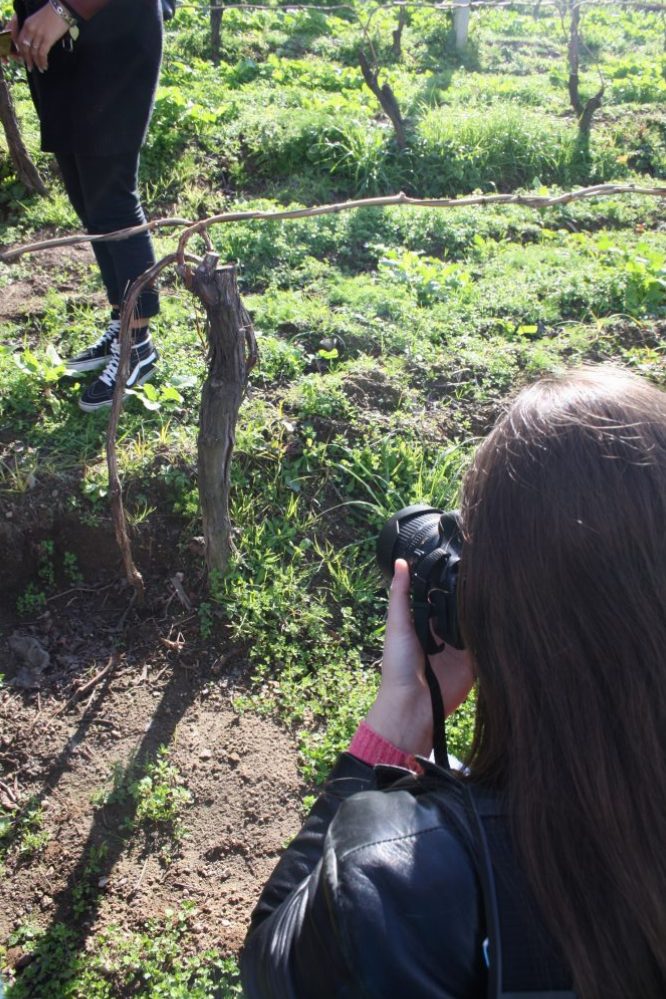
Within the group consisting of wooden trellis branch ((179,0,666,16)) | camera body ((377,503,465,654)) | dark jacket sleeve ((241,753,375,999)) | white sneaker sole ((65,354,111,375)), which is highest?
wooden trellis branch ((179,0,666,16))

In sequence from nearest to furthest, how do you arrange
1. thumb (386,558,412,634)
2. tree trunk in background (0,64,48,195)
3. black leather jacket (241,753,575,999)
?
→ 1. black leather jacket (241,753,575,999)
2. thumb (386,558,412,634)
3. tree trunk in background (0,64,48,195)

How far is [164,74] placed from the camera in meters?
5.11

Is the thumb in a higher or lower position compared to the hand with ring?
lower

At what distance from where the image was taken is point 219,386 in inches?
82.2

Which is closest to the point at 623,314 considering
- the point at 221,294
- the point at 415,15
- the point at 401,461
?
the point at 401,461

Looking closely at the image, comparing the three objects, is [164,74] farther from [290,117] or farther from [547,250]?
[547,250]

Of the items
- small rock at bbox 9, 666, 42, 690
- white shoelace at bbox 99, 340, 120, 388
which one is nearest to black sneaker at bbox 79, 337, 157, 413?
→ white shoelace at bbox 99, 340, 120, 388

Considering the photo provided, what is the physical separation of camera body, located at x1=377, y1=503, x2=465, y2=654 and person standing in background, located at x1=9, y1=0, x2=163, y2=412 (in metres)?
1.46

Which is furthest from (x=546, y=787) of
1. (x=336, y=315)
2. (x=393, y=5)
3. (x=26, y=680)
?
(x=393, y=5)

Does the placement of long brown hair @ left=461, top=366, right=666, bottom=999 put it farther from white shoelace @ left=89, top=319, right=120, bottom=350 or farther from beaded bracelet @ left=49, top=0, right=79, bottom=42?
white shoelace @ left=89, top=319, right=120, bottom=350

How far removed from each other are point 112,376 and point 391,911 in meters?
2.36

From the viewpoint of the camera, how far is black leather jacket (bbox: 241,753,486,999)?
0.90 metres

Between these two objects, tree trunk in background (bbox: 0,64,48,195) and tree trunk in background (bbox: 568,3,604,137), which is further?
tree trunk in background (bbox: 568,3,604,137)

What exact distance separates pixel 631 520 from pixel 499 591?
0.60 feet
